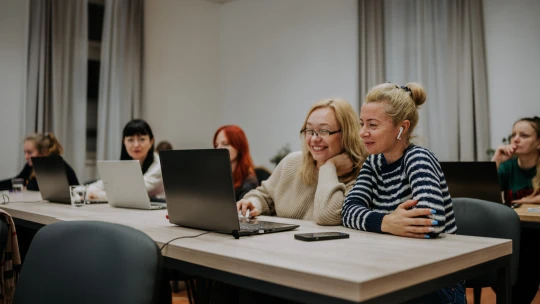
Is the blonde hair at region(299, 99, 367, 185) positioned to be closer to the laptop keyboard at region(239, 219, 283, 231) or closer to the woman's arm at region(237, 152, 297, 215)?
the woman's arm at region(237, 152, 297, 215)

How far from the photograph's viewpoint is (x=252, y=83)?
20.8 feet

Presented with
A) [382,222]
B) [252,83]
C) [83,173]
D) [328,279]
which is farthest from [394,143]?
[252,83]

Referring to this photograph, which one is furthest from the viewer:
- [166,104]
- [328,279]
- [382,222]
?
[166,104]

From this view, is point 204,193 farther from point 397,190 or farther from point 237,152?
point 237,152

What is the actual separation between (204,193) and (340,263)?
60 cm

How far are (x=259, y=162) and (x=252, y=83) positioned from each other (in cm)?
101

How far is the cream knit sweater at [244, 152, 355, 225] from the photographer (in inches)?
71.9

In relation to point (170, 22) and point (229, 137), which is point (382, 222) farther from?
point (170, 22)

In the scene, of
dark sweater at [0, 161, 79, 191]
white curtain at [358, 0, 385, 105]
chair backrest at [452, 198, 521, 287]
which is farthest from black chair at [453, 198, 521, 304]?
white curtain at [358, 0, 385, 105]

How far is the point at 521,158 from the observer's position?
10.6 feet

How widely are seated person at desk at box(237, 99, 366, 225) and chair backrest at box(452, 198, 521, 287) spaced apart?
1.50ft

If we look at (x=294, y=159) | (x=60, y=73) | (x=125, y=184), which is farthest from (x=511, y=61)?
(x=60, y=73)

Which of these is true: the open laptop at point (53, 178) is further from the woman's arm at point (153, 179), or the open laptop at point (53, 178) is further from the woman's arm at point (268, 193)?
the woman's arm at point (268, 193)

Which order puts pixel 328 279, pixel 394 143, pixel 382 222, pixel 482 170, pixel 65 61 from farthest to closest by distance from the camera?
pixel 65 61 → pixel 482 170 → pixel 394 143 → pixel 382 222 → pixel 328 279
